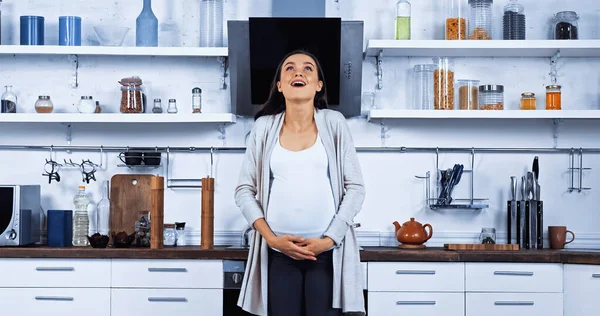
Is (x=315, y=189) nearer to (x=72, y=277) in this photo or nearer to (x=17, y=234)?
(x=72, y=277)

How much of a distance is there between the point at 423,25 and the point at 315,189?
5.78 feet

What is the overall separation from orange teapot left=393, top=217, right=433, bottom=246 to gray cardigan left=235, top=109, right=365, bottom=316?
1109 millimetres

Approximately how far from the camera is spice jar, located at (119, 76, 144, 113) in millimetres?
3934

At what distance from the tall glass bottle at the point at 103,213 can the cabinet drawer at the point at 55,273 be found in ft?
1.63

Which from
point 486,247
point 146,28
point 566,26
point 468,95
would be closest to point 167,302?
point 146,28

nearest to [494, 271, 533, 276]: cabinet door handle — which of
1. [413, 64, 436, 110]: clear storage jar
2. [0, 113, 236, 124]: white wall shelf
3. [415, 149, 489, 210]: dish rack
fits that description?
[415, 149, 489, 210]: dish rack

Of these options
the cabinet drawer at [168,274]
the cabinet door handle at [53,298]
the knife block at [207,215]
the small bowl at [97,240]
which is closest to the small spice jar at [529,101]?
the knife block at [207,215]

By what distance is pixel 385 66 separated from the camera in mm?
4141

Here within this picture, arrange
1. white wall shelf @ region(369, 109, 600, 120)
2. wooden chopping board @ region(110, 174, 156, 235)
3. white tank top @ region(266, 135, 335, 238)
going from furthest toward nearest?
1. wooden chopping board @ region(110, 174, 156, 235)
2. white wall shelf @ region(369, 109, 600, 120)
3. white tank top @ region(266, 135, 335, 238)

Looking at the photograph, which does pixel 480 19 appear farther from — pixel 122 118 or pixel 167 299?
pixel 167 299

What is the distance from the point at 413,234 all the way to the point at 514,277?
52cm

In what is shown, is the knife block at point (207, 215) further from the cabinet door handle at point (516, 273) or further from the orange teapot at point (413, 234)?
the cabinet door handle at point (516, 273)

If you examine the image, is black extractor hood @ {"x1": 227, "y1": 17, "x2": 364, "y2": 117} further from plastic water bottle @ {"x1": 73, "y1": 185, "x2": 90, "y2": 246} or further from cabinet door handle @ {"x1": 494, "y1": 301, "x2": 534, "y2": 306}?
cabinet door handle @ {"x1": 494, "y1": 301, "x2": 534, "y2": 306}

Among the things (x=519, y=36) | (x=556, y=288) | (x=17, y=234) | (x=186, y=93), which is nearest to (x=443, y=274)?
(x=556, y=288)
